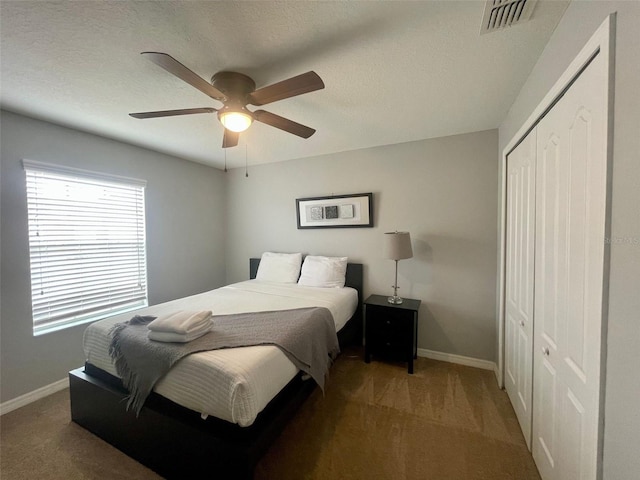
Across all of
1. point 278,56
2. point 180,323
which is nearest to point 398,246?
point 278,56

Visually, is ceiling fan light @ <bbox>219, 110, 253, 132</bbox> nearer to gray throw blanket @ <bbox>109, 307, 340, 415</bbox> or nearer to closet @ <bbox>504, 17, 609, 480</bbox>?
gray throw blanket @ <bbox>109, 307, 340, 415</bbox>

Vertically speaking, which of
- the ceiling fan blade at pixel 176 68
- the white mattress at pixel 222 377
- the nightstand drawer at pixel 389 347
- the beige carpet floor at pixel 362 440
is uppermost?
the ceiling fan blade at pixel 176 68

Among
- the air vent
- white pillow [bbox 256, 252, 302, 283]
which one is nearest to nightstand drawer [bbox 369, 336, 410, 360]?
white pillow [bbox 256, 252, 302, 283]

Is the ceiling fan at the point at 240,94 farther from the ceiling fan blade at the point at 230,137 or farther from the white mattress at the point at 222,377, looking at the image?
the white mattress at the point at 222,377

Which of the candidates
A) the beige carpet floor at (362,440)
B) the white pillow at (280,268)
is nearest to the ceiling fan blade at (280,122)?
the white pillow at (280,268)

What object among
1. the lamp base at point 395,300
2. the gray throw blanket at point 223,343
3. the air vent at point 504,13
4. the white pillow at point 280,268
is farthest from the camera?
the white pillow at point 280,268

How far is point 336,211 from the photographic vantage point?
3.15 metres

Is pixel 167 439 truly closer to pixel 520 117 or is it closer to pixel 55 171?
pixel 55 171

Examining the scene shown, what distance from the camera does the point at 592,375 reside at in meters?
0.88

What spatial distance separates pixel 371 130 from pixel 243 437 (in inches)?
104

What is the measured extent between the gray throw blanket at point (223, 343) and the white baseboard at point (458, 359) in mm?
1425

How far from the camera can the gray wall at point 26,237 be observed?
1994 mm

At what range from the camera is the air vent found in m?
1.07

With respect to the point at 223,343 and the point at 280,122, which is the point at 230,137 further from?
the point at 223,343
